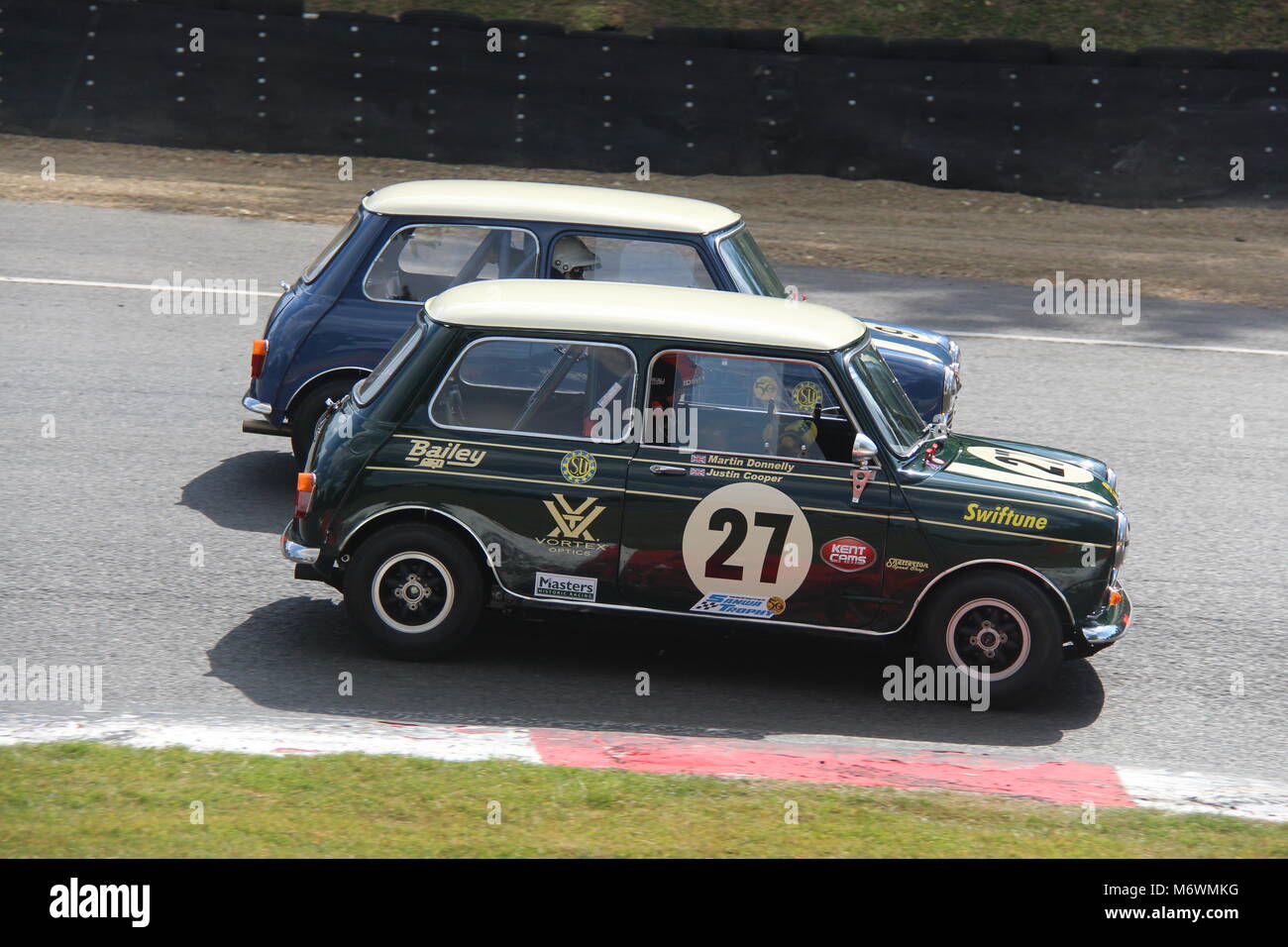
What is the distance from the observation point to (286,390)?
841cm

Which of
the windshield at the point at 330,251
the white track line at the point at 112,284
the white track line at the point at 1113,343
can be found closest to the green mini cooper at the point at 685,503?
the windshield at the point at 330,251

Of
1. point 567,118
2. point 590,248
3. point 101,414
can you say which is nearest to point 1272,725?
point 590,248

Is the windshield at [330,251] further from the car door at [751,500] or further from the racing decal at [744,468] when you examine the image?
the racing decal at [744,468]

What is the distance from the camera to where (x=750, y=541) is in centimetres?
635

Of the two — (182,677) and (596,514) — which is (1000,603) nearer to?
(596,514)

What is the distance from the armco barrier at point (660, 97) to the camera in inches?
722

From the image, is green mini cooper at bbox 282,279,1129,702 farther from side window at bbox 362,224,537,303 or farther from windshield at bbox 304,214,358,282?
windshield at bbox 304,214,358,282

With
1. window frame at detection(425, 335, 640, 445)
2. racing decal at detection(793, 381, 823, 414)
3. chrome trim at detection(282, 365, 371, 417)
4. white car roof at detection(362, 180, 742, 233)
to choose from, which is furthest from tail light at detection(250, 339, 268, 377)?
racing decal at detection(793, 381, 823, 414)

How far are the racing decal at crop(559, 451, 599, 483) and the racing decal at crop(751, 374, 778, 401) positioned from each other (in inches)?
30.2

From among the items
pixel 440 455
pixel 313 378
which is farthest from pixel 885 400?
pixel 313 378

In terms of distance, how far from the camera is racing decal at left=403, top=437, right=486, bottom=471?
6.48 meters

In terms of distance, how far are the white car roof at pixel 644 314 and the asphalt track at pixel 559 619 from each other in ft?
4.27

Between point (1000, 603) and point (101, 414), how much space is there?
634 cm

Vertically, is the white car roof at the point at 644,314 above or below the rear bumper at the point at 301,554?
above
